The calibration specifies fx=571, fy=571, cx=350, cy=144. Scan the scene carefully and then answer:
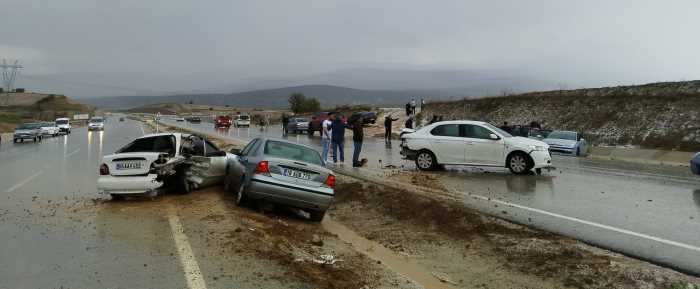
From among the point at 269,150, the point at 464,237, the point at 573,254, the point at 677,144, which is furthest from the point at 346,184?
the point at 677,144

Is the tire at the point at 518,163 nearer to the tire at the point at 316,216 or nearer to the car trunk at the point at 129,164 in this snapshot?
the tire at the point at 316,216

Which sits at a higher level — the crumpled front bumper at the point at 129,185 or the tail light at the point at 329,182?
the tail light at the point at 329,182

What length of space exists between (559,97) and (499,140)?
→ 3126 cm

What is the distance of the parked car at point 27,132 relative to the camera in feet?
130

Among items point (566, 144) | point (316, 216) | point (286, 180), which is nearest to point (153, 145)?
point (286, 180)

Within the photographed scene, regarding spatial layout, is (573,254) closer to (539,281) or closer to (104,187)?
(539,281)

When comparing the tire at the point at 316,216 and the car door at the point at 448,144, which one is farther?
the car door at the point at 448,144

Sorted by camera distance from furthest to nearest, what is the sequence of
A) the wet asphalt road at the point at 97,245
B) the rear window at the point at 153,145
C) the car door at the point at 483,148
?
the car door at the point at 483,148 → the rear window at the point at 153,145 → the wet asphalt road at the point at 97,245

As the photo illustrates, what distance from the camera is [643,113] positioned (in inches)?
1452

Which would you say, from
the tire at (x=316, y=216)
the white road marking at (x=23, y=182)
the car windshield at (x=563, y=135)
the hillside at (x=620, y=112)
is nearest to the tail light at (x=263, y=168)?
the tire at (x=316, y=216)

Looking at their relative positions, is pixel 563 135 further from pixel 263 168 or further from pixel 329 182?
pixel 263 168

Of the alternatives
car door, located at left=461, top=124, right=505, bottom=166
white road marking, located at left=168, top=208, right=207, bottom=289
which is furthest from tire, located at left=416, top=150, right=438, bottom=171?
white road marking, located at left=168, top=208, right=207, bottom=289

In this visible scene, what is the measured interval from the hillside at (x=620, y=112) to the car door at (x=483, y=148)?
19416mm

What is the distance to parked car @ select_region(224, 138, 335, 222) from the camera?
9.99 meters
